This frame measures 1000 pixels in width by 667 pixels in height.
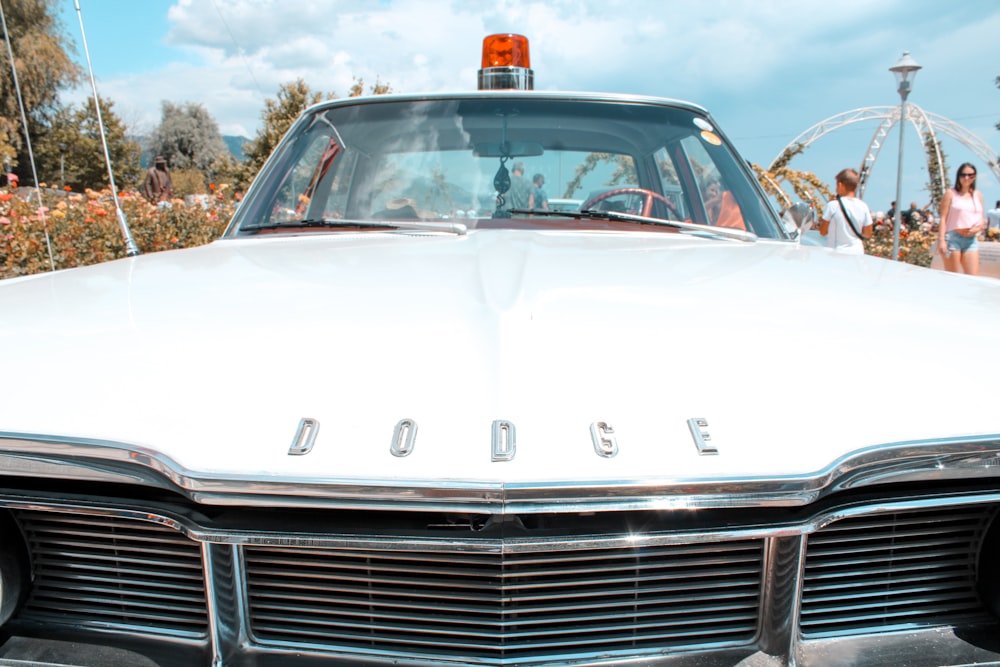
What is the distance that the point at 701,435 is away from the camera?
3.36ft

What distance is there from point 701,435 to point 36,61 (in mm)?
7451

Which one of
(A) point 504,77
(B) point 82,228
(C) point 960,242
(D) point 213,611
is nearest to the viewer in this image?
(D) point 213,611

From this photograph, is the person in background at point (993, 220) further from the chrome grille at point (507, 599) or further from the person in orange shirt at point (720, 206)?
the chrome grille at point (507, 599)

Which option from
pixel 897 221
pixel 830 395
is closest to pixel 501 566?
pixel 830 395

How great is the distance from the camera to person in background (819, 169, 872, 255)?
22.3 ft

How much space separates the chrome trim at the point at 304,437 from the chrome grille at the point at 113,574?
0.26 metres

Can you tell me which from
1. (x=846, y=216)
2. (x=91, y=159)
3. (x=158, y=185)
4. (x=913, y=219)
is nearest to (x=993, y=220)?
(x=913, y=219)

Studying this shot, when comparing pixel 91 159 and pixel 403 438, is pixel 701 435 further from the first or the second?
pixel 91 159

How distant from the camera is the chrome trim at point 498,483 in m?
0.99

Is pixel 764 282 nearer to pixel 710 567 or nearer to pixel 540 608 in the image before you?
pixel 710 567

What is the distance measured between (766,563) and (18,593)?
1104mm

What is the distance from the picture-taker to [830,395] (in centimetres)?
108

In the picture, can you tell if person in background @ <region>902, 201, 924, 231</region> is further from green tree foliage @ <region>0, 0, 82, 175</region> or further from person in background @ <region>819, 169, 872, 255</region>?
green tree foliage @ <region>0, 0, 82, 175</region>

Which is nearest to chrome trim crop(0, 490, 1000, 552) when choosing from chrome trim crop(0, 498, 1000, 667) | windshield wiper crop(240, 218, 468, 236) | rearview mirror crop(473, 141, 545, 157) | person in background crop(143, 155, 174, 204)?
chrome trim crop(0, 498, 1000, 667)
